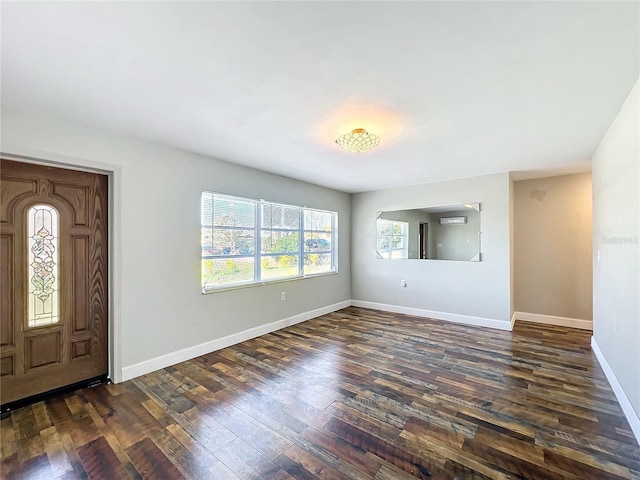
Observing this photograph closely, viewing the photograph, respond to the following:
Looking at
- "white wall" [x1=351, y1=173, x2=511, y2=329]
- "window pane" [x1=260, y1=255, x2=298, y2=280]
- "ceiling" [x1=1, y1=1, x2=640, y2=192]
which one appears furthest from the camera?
"white wall" [x1=351, y1=173, x2=511, y2=329]

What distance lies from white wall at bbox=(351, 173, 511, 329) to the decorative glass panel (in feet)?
15.5

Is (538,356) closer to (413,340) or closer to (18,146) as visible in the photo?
(413,340)

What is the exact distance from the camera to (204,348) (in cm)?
351

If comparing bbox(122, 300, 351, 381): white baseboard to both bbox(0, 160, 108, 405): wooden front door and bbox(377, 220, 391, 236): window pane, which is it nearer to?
bbox(0, 160, 108, 405): wooden front door

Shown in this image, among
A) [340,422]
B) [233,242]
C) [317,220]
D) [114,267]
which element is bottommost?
[340,422]

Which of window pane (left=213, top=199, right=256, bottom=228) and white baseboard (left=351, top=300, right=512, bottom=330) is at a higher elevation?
window pane (left=213, top=199, right=256, bottom=228)

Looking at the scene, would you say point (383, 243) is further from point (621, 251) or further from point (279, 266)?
point (621, 251)

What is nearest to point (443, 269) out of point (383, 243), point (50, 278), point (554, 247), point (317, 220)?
point (383, 243)

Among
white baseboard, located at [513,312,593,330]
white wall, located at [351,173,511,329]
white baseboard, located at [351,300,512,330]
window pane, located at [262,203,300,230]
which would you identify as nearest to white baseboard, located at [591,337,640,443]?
white baseboard, located at [351,300,512,330]

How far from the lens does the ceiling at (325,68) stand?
137cm

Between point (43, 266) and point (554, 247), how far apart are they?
6685 millimetres

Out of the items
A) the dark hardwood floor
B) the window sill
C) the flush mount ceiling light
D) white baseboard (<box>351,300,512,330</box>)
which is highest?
the flush mount ceiling light

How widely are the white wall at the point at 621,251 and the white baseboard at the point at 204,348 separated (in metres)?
3.75

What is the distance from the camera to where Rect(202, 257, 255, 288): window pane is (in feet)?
11.8
